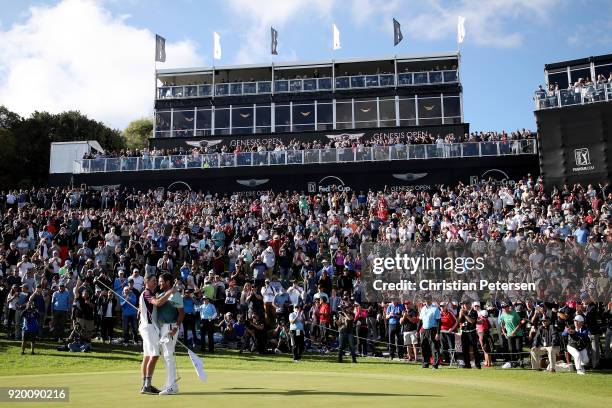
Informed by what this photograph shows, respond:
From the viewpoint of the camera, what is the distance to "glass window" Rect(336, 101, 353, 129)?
152 feet

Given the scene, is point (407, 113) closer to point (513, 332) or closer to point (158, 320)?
point (513, 332)

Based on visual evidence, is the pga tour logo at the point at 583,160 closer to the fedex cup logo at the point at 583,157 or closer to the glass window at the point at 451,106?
the fedex cup logo at the point at 583,157

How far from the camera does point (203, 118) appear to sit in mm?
47906

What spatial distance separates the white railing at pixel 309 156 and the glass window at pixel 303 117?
308 inches

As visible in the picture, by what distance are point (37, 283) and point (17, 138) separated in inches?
1623

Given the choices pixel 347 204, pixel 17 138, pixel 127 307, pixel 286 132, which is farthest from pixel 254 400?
pixel 17 138

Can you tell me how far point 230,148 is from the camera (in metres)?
40.8

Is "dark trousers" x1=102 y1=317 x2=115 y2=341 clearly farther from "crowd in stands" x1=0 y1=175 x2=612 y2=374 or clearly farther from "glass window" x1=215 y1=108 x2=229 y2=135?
"glass window" x1=215 y1=108 x2=229 y2=135

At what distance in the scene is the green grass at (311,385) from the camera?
8.29 m

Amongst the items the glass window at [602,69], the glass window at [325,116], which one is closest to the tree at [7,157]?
the glass window at [325,116]

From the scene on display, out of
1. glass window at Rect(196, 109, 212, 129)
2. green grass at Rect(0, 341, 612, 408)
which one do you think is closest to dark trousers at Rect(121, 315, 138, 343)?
green grass at Rect(0, 341, 612, 408)

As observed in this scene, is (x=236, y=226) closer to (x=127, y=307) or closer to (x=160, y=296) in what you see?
(x=127, y=307)

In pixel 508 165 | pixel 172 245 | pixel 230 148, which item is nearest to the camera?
pixel 172 245

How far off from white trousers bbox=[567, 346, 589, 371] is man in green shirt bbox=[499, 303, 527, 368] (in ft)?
5.46
